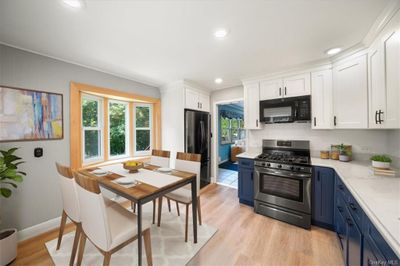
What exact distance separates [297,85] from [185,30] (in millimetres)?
2097

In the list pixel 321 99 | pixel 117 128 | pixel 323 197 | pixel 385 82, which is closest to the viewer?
pixel 385 82

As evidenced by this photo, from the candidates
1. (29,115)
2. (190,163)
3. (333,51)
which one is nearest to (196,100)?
(190,163)

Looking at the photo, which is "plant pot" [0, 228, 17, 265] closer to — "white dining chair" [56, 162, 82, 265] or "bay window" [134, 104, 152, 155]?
"white dining chair" [56, 162, 82, 265]

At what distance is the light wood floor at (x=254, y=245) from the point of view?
5.40 feet

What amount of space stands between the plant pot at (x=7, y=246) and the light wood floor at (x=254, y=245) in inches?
3.8

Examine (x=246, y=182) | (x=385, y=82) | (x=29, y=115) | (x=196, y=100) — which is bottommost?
(x=246, y=182)

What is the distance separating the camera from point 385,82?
1516mm

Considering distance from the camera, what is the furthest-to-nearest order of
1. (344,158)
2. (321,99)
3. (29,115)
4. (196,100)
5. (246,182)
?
1. (196,100)
2. (246,182)
3. (321,99)
4. (344,158)
5. (29,115)

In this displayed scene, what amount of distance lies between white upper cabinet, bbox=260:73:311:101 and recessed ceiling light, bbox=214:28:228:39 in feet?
5.11

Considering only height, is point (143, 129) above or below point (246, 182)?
above

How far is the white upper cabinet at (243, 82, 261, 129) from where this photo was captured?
302 cm

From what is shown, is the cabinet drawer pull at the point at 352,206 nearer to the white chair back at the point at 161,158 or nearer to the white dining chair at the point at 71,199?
the white chair back at the point at 161,158

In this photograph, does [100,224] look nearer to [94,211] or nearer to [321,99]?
[94,211]

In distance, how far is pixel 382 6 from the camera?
1.33 m
